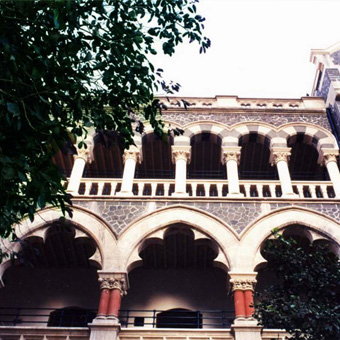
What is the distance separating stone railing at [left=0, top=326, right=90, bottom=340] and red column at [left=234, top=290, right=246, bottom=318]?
3085 millimetres

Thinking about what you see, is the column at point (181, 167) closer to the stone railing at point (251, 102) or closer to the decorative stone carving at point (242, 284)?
the stone railing at point (251, 102)

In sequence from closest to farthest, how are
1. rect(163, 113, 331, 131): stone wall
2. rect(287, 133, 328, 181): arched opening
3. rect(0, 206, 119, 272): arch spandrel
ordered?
rect(0, 206, 119, 272): arch spandrel < rect(163, 113, 331, 131): stone wall < rect(287, 133, 328, 181): arched opening

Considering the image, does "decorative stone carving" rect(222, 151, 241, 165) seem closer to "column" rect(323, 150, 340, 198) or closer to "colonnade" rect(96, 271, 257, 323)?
"column" rect(323, 150, 340, 198)

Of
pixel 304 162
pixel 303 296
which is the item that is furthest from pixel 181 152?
pixel 303 296

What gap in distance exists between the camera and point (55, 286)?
12.4 meters

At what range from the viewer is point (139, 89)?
244 inches

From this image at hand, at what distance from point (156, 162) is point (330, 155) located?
18.2 feet

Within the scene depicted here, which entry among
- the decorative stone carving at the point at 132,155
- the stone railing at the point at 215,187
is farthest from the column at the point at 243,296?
the decorative stone carving at the point at 132,155

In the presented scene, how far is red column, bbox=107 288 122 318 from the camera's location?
9391mm

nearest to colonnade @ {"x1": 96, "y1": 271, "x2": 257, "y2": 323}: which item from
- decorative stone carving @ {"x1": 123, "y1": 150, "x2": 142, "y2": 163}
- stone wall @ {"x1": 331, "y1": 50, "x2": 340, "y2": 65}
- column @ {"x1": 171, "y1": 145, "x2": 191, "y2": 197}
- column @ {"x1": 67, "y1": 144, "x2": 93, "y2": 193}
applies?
column @ {"x1": 171, "y1": 145, "x2": 191, "y2": 197}

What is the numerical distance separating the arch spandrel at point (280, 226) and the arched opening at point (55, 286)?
155 inches

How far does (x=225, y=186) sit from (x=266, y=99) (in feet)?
13.8

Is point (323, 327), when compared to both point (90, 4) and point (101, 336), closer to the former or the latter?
point (101, 336)

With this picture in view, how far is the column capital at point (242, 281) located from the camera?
9734 millimetres
